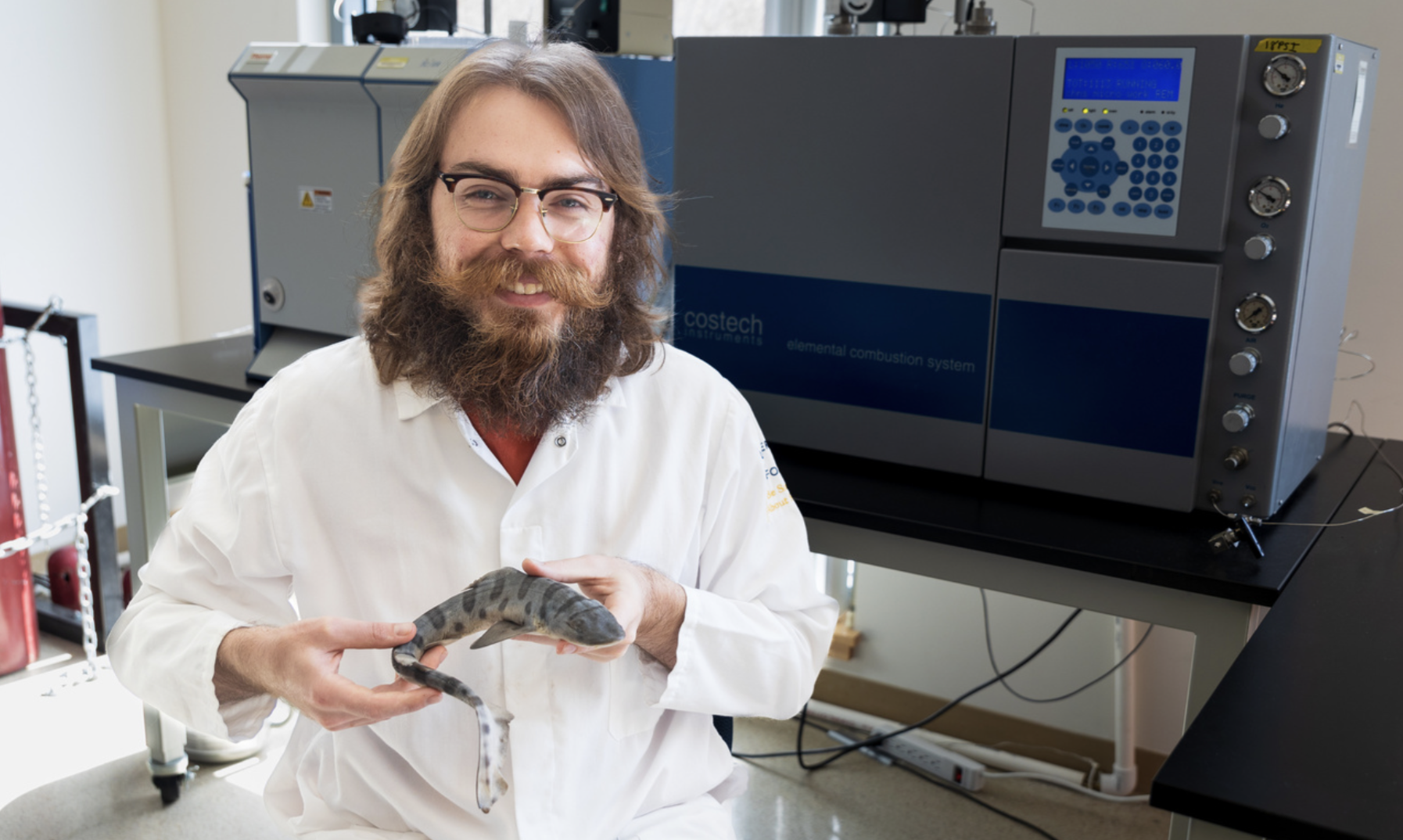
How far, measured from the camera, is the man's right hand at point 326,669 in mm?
966

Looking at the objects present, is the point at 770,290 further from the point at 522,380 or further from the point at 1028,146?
the point at 522,380

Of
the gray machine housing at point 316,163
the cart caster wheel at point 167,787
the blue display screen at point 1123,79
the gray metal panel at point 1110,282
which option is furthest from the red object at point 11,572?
the blue display screen at point 1123,79

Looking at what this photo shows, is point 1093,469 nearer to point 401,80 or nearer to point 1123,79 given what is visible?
point 1123,79

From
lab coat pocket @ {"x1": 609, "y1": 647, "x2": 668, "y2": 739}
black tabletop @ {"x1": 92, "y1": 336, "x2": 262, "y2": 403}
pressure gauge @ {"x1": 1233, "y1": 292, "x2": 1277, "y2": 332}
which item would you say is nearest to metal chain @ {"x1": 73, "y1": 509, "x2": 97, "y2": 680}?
black tabletop @ {"x1": 92, "y1": 336, "x2": 262, "y2": 403}

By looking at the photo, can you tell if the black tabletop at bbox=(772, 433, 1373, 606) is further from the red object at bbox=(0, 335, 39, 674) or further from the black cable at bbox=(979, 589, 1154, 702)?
the red object at bbox=(0, 335, 39, 674)

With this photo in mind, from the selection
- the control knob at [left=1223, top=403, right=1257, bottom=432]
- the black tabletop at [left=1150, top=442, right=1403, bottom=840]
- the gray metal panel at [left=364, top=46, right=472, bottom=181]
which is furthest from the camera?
the gray metal panel at [left=364, top=46, right=472, bottom=181]

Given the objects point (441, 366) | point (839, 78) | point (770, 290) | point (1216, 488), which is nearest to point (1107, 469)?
point (1216, 488)

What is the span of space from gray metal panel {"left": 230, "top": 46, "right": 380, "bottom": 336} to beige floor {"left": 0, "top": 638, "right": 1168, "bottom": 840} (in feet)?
3.26

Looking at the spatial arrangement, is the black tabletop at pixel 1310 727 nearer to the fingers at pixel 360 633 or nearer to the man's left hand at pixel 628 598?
the man's left hand at pixel 628 598

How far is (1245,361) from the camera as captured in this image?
51.4 inches

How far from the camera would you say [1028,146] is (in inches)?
54.6

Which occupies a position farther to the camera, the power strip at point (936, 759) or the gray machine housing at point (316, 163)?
the power strip at point (936, 759)

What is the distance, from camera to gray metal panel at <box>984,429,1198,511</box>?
1.38m

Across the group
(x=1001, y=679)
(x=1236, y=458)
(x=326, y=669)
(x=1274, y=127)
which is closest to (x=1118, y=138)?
(x=1274, y=127)
